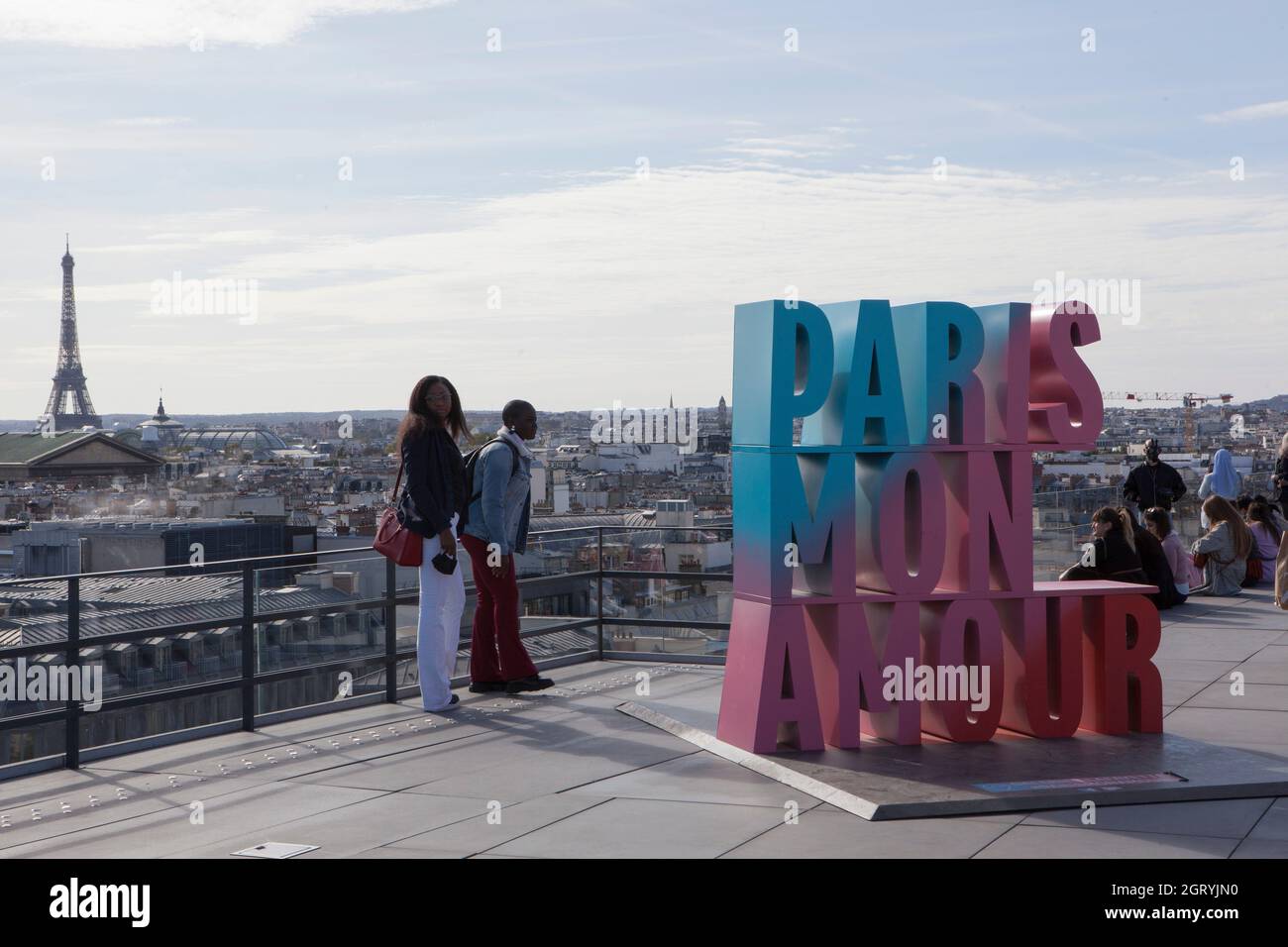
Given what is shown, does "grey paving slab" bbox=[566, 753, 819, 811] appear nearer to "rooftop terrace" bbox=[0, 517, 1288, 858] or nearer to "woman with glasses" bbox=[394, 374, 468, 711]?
"rooftop terrace" bbox=[0, 517, 1288, 858]

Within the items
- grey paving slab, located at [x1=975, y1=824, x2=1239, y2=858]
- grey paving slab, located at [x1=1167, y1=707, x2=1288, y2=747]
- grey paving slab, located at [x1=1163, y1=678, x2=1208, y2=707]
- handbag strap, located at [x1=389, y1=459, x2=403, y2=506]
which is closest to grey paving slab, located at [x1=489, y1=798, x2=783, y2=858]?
grey paving slab, located at [x1=975, y1=824, x2=1239, y2=858]

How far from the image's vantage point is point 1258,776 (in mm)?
7160

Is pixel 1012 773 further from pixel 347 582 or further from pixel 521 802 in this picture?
pixel 347 582

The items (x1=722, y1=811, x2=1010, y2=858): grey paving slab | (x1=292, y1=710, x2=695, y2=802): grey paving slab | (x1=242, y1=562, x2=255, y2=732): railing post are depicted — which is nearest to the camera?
(x1=722, y1=811, x2=1010, y2=858): grey paving slab

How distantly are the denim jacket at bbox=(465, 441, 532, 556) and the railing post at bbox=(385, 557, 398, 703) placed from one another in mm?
625

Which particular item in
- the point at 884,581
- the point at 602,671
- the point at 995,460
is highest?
the point at 995,460

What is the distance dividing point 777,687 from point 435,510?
2.69 metres

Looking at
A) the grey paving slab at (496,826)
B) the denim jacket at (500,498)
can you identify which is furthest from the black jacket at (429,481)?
the grey paving slab at (496,826)

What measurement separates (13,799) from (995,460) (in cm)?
581

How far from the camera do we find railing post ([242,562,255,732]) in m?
8.99

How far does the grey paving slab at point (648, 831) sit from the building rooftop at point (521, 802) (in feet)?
0.05

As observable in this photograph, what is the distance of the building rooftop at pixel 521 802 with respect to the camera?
612 centimetres
